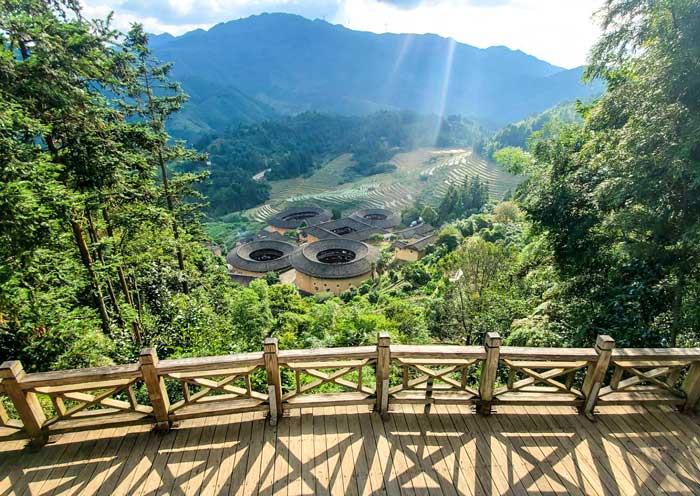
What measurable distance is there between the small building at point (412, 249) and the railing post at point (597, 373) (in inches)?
1337

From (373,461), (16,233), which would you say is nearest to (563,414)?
(373,461)

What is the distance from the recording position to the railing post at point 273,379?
4293 millimetres

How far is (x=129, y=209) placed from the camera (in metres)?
9.77

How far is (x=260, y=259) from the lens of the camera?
137ft

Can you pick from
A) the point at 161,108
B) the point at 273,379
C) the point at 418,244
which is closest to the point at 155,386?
the point at 273,379

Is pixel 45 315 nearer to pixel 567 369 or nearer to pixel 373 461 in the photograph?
pixel 373 461

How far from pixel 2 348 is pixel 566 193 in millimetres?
11262

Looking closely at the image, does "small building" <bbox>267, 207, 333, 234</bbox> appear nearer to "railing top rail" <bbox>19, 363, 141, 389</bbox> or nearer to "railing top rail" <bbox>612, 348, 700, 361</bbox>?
"railing top rail" <bbox>19, 363, 141, 389</bbox>

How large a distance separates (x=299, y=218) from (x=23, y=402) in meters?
56.2

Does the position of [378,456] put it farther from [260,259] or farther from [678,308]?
[260,259]

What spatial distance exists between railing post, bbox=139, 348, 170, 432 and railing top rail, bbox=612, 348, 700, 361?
5.55 m

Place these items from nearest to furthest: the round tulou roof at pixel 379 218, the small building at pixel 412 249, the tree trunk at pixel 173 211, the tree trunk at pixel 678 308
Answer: the tree trunk at pixel 678 308 < the tree trunk at pixel 173 211 < the small building at pixel 412 249 < the round tulou roof at pixel 379 218

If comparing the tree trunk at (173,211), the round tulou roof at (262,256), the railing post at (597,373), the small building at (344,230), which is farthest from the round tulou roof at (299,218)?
the railing post at (597,373)

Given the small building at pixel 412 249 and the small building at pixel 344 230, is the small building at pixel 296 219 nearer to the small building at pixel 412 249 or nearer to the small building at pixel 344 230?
the small building at pixel 344 230
